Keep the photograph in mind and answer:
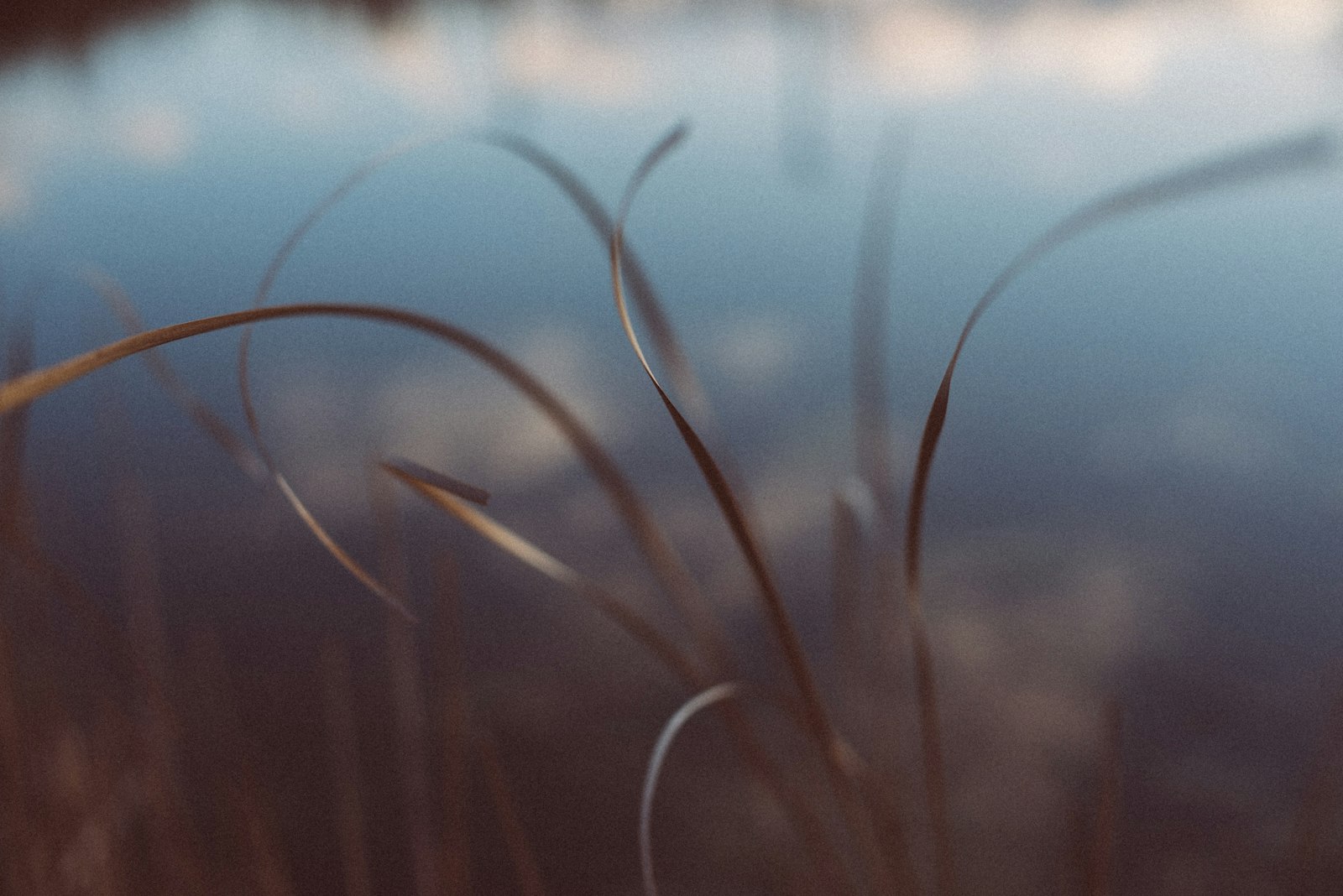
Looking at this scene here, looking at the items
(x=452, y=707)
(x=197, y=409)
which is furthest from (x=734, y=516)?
(x=452, y=707)

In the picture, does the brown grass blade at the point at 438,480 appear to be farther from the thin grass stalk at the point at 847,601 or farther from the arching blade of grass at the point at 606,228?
the thin grass stalk at the point at 847,601

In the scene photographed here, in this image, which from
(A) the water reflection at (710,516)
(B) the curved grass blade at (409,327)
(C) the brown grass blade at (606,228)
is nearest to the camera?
(B) the curved grass blade at (409,327)

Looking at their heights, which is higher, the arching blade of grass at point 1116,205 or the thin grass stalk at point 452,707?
the arching blade of grass at point 1116,205

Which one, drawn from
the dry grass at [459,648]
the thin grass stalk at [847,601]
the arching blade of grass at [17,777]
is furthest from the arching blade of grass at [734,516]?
the arching blade of grass at [17,777]

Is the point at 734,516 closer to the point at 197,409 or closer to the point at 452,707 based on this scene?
the point at 197,409

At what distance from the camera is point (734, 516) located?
6.8 inches

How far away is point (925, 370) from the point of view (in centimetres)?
199

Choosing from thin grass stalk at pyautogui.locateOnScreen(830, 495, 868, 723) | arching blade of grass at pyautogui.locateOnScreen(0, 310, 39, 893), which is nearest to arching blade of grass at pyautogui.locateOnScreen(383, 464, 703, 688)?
thin grass stalk at pyautogui.locateOnScreen(830, 495, 868, 723)

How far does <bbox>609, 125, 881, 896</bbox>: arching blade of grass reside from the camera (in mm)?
154

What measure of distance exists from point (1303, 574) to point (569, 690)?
132 centimetres

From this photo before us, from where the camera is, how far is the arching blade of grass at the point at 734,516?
0.15 m

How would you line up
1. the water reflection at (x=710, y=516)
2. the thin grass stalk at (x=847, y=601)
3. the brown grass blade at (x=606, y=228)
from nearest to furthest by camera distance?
the brown grass blade at (x=606, y=228), the thin grass stalk at (x=847, y=601), the water reflection at (x=710, y=516)

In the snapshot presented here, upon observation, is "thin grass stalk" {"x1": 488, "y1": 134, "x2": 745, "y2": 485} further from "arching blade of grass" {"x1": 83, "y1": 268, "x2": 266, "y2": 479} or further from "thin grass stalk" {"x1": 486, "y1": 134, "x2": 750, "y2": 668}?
"arching blade of grass" {"x1": 83, "y1": 268, "x2": 266, "y2": 479}

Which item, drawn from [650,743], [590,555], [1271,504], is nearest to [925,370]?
[1271,504]
